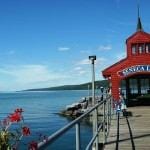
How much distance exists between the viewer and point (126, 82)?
1292 inches

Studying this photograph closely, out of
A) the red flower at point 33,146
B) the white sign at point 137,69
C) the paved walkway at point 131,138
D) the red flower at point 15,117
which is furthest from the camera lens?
the white sign at point 137,69

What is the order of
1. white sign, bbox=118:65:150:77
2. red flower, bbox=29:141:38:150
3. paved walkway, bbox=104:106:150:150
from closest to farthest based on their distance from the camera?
red flower, bbox=29:141:38:150, paved walkway, bbox=104:106:150:150, white sign, bbox=118:65:150:77

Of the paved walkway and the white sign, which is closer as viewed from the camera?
the paved walkway

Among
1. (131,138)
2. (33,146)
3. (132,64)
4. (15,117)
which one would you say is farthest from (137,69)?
(33,146)

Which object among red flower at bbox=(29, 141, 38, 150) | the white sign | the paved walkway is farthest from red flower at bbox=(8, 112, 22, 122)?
the white sign

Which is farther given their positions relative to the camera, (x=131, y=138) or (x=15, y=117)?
(x=131, y=138)

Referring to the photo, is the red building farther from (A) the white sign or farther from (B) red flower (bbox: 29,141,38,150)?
(B) red flower (bbox: 29,141,38,150)

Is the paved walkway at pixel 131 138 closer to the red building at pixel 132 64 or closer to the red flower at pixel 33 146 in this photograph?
the red flower at pixel 33 146

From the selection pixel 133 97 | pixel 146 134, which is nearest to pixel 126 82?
pixel 133 97

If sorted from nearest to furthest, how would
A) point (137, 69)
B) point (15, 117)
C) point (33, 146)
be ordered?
1. point (33, 146)
2. point (15, 117)
3. point (137, 69)

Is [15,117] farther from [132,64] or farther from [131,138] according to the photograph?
[132,64]

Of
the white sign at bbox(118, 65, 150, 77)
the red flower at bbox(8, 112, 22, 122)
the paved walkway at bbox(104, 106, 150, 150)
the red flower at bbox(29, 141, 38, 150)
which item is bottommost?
the paved walkway at bbox(104, 106, 150, 150)

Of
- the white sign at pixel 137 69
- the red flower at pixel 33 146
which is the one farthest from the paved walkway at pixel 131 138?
the white sign at pixel 137 69

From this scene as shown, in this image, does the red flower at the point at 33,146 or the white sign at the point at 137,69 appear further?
the white sign at the point at 137,69
